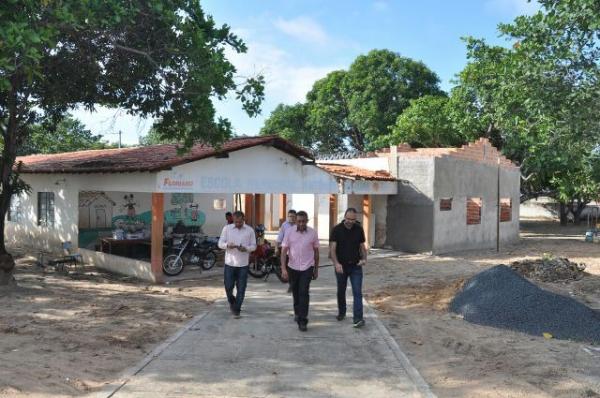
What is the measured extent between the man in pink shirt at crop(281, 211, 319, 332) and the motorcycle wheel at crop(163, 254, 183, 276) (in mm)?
5533

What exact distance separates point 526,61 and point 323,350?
6126 millimetres

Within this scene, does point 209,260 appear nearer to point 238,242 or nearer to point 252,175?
point 252,175

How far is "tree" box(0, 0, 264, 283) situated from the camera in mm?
6707

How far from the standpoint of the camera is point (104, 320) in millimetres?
7949

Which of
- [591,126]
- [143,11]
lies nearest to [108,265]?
[143,11]

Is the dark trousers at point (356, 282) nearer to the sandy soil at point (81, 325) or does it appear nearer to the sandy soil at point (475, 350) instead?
the sandy soil at point (475, 350)

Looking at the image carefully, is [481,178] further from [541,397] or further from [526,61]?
[541,397]

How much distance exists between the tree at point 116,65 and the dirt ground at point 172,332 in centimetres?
232

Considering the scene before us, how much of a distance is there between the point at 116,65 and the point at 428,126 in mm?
19752

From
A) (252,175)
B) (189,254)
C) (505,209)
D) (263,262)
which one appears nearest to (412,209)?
(505,209)

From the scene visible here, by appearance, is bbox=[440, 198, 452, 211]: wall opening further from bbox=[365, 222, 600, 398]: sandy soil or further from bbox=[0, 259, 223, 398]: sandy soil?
bbox=[0, 259, 223, 398]: sandy soil

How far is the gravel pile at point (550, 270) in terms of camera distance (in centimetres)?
1271

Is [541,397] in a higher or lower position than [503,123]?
lower

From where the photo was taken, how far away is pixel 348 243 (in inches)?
297
